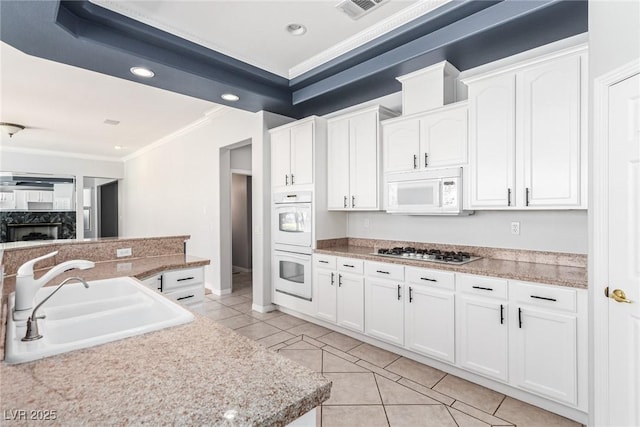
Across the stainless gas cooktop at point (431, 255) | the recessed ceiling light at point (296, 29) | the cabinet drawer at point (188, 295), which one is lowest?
the cabinet drawer at point (188, 295)

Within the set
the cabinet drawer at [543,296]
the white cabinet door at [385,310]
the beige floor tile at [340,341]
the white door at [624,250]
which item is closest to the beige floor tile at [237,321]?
the beige floor tile at [340,341]

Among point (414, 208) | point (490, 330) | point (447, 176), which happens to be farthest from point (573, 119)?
point (490, 330)

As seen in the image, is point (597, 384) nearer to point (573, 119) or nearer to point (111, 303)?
point (573, 119)

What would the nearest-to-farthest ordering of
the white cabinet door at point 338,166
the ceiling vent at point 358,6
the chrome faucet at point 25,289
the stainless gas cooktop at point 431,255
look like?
the chrome faucet at point 25,289 → the ceiling vent at point 358,6 → the stainless gas cooktop at point 431,255 → the white cabinet door at point 338,166

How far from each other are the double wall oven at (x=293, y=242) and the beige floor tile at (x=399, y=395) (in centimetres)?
151

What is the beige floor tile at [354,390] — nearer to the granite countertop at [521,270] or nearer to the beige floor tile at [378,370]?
the beige floor tile at [378,370]

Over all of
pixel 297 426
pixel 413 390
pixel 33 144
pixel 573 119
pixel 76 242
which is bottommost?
pixel 413 390

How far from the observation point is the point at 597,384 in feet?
5.95

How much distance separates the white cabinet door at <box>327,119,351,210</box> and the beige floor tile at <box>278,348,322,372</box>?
5.18ft

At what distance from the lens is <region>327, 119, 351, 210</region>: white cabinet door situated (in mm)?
3668

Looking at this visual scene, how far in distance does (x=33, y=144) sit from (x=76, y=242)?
20.3 feet

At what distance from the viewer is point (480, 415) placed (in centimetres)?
212

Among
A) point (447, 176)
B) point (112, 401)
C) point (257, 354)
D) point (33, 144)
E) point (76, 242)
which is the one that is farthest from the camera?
point (33, 144)

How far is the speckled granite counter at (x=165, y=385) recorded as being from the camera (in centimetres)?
70
